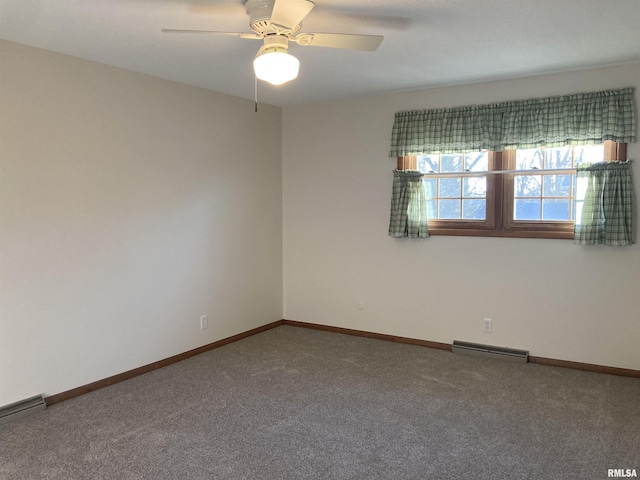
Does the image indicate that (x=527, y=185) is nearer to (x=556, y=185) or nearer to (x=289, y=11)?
(x=556, y=185)

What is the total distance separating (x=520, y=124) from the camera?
12.7ft

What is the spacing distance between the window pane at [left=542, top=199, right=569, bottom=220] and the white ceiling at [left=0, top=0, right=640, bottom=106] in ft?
3.38

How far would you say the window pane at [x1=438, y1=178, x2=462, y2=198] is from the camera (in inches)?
170

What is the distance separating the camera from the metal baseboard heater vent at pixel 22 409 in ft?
9.63

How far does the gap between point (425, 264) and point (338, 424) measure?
6.48 ft

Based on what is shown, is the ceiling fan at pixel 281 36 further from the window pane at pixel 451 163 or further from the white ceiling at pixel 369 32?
the window pane at pixel 451 163

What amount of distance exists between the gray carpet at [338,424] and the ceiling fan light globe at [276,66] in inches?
77.9

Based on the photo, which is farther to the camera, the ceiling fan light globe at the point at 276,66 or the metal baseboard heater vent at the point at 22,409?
the metal baseboard heater vent at the point at 22,409

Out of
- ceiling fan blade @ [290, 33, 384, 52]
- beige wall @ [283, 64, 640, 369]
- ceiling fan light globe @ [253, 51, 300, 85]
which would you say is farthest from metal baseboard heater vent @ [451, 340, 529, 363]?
ceiling fan light globe @ [253, 51, 300, 85]

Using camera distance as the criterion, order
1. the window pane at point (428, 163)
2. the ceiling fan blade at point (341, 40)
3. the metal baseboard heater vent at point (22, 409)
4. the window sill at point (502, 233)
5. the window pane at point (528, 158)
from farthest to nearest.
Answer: the window pane at point (428, 163)
the window pane at point (528, 158)
the window sill at point (502, 233)
the metal baseboard heater vent at point (22, 409)
the ceiling fan blade at point (341, 40)

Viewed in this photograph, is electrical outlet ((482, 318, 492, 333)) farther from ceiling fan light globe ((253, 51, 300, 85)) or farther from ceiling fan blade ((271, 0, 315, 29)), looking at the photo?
ceiling fan blade ((271, 0, 315, 29))

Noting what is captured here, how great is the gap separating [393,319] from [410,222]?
3.19 feet

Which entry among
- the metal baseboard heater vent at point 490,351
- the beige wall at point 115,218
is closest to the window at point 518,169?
the metal baseboard heater vent at point 490,351

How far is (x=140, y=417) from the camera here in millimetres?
3020
